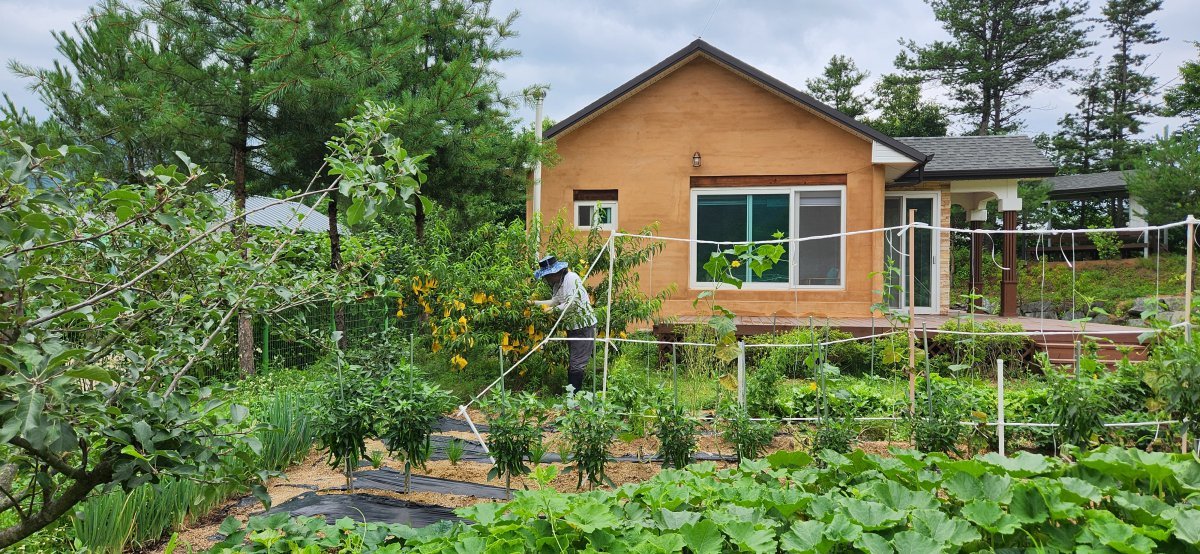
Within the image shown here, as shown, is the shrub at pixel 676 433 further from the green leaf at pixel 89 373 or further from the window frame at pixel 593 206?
the window frame at pixel 593 206

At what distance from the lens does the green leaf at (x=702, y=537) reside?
6.57 ft

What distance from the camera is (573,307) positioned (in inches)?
251

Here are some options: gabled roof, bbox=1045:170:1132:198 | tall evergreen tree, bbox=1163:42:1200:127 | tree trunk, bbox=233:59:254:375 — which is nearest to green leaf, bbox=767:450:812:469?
tree trunk, bbox=233:59:254:375

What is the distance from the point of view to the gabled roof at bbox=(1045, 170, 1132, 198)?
882 inches

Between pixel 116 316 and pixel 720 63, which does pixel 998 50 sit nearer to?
pixel 720 63

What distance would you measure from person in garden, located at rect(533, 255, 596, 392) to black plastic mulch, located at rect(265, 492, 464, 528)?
2.85 meters

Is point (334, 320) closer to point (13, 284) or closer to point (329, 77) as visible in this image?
point (329, 77)

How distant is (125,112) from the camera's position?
21.4 ft

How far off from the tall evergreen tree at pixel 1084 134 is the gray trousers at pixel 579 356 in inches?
1054

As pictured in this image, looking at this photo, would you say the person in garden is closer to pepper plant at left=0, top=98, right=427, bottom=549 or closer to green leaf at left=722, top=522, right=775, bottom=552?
pepper plant at left=0, top=98, right=427, bottom=549

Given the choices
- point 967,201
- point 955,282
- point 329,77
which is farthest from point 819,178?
point 955,282

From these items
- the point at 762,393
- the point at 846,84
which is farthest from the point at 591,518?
the point at 846,84

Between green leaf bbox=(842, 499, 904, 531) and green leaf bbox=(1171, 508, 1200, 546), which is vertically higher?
green leaf bbox=(1171, 508, 1200, 546)

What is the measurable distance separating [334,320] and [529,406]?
563 centimetres
